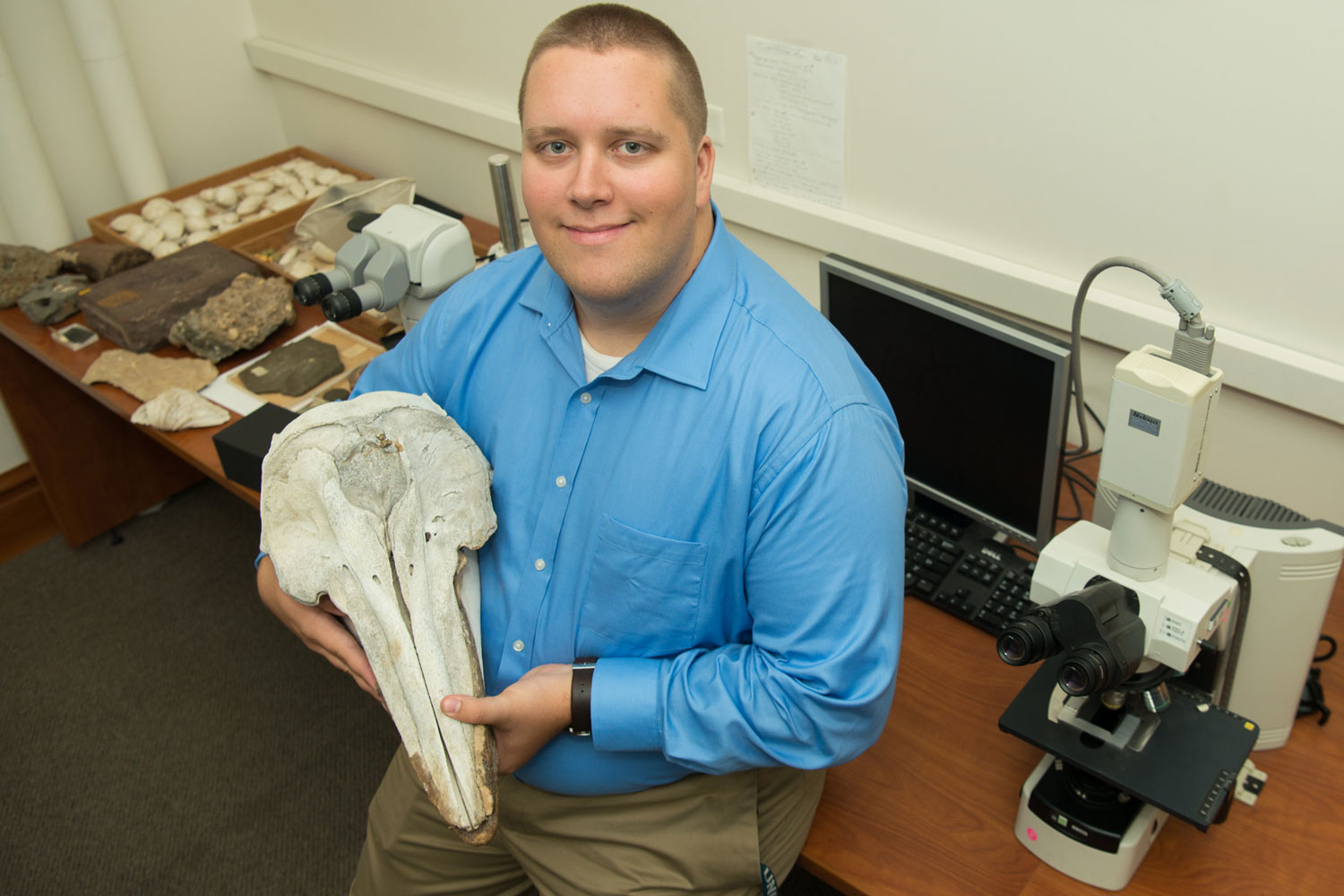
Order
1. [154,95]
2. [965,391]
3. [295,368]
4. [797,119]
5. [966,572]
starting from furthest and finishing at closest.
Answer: [154,95]
[295,368]
[797,119]
[966,572]
[965,391]

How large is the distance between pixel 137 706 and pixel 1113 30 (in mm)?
2552

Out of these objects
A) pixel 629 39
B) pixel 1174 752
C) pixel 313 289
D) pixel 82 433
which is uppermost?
pixel 629 39

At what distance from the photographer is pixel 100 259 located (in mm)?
2604

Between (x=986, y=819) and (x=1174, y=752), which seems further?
(x=986, y=819)

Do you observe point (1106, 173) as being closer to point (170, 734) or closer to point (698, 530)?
point (698, 530)

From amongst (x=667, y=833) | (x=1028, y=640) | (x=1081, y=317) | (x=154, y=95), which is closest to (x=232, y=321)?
(x=154, y=95)

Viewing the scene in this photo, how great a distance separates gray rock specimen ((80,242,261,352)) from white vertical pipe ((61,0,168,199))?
53 centimetres

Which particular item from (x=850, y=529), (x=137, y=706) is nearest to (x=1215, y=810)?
(x=850, y=529)

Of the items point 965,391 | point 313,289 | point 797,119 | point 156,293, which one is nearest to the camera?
point 965,391

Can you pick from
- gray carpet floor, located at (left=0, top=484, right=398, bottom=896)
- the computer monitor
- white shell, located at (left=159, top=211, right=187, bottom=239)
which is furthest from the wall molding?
gray carpet floor, located at (left=0, top=484, right=398, bottom=896)

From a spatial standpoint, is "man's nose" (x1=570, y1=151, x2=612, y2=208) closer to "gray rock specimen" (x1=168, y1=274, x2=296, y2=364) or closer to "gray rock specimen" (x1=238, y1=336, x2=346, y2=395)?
"gray rock specimen" (x1=238, y1=336, x2=346, y2=395)

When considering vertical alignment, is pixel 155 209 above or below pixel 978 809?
above

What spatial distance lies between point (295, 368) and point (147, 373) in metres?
0.33

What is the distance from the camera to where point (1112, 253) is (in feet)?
5.72
